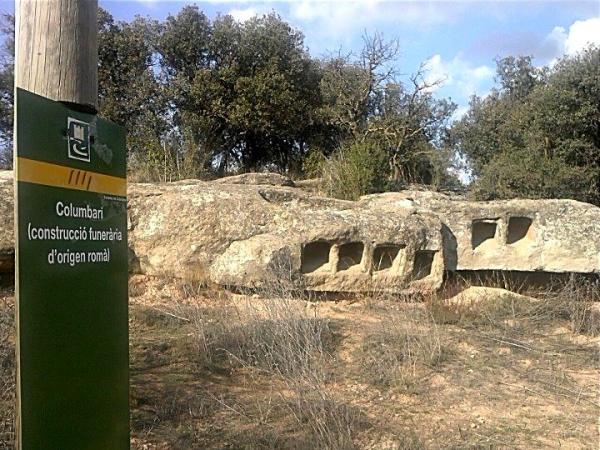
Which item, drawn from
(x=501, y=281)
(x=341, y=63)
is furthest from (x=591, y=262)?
(x=341, y=63)

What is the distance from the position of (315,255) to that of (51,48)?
632 cm

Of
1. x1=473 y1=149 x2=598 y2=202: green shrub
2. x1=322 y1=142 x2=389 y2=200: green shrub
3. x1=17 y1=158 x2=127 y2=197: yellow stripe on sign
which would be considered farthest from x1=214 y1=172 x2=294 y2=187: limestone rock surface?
x1=17 y1=158 x2=127 y2=197: yellow stripe on sign

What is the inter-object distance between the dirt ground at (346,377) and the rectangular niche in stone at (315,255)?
24.1 inches

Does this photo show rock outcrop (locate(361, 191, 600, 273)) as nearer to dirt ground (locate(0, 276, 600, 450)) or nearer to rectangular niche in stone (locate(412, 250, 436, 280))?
rectangular niche in stone (locate(412, 250, 436, 280))

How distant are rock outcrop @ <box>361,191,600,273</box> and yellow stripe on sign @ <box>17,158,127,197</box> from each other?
707 centimetres

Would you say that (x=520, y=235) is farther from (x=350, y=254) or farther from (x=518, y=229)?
(x=350, y=254)

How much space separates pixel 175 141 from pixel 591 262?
10.1 meters

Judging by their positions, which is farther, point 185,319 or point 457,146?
point 457,146

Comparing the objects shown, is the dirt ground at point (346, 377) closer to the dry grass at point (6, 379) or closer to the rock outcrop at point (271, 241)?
the dry grass at point (6, 379)

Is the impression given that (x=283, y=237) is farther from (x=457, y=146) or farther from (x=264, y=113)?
(x=457, y=146)

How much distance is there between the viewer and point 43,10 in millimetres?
2166

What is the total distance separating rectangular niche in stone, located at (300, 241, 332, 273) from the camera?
8.10 metres

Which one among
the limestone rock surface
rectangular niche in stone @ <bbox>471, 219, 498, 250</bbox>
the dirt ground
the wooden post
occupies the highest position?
the limestone rock surface

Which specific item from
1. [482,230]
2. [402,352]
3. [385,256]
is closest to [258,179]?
[385,256]
